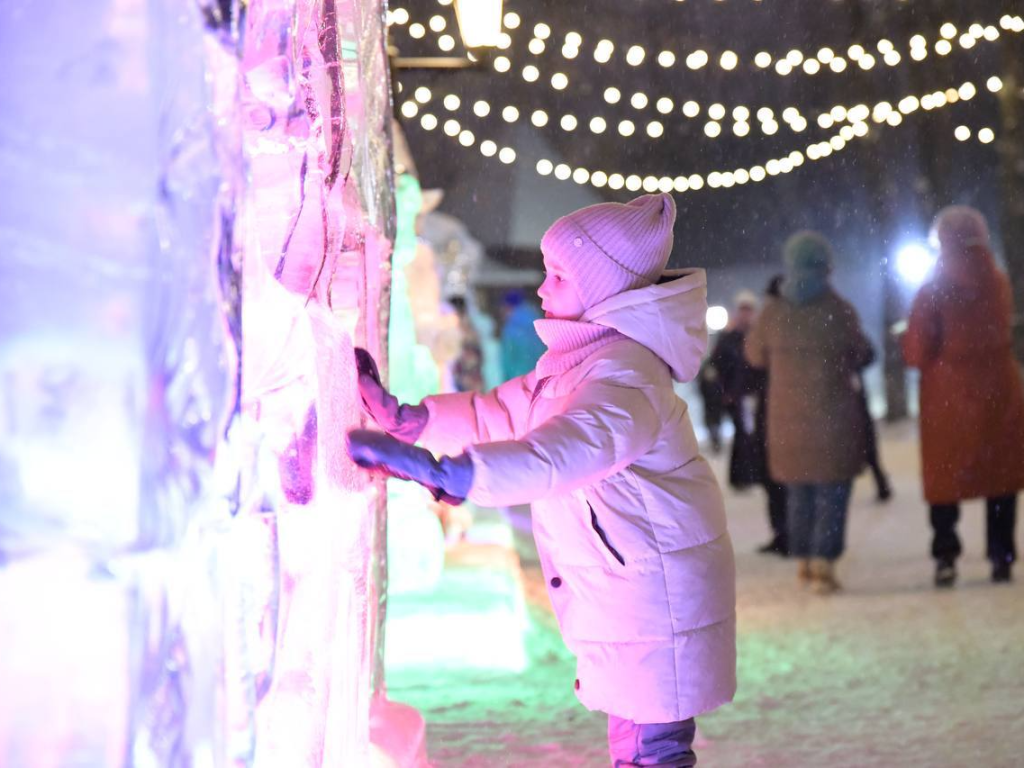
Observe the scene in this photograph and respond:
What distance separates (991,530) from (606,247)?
3530 millimetres

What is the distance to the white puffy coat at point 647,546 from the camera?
6.42ft

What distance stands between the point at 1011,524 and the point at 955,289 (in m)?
1.00

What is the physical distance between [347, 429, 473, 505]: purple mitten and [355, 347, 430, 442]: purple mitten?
1.12 feet

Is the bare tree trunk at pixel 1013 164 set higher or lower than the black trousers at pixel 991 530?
higher

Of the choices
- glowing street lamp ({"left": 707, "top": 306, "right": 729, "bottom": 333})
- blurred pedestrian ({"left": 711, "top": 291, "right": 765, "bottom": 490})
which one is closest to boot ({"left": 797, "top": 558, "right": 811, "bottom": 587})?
blurred pedestrian ({"left": 711, "top": 291, "right": 765, "bottom": 490})

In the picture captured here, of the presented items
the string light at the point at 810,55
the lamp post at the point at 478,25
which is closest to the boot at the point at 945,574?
the lamp post at the point at 478,25

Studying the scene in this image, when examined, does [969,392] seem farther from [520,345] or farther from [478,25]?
[520,345]

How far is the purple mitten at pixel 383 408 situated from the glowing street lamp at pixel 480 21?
8.08 ft

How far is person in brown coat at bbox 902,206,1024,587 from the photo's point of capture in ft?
15.9

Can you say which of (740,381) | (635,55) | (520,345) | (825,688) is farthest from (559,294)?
(520,345)

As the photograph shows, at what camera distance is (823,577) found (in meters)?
4.98

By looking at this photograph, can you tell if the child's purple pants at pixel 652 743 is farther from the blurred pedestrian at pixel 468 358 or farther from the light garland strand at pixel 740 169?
the blurred pedestrian at pixel 468 358

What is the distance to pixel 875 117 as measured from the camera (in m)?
8.99

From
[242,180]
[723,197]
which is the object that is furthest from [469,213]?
[242,180]
